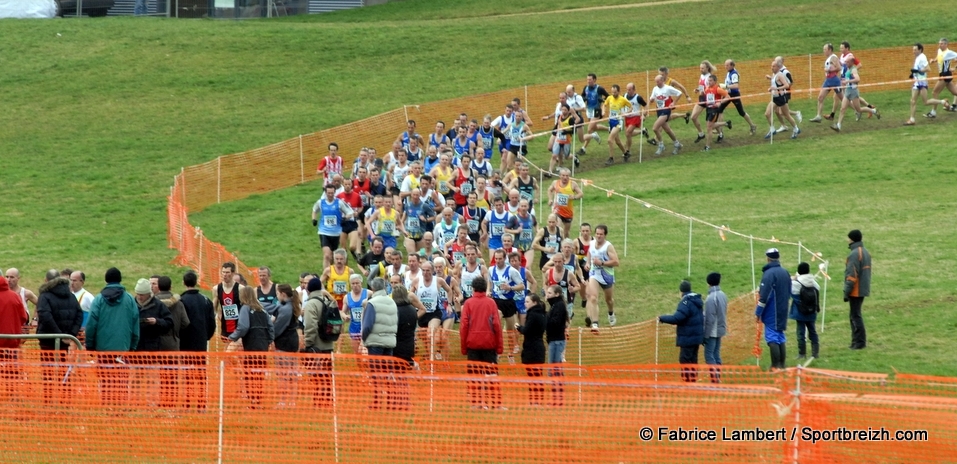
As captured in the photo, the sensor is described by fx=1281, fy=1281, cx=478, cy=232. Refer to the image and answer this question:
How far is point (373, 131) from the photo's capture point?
32.7 meters

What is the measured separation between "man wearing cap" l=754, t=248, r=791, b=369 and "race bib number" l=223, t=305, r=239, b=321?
263 inches

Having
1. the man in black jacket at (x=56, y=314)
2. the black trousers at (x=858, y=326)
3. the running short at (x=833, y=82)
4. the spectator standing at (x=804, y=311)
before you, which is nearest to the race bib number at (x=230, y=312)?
the man in black jacket at (x=56, y=314)

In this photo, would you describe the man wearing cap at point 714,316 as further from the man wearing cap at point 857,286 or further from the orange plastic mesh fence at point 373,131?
the orange plastic mesh fence at point 373,131

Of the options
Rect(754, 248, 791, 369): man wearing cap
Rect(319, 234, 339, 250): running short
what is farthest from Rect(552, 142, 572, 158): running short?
Rect(754, 248, 791, 369): man wearing cap

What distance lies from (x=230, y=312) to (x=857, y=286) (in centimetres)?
819

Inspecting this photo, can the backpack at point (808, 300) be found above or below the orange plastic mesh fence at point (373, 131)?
below

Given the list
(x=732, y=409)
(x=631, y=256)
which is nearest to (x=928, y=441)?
(x=732, y=409)

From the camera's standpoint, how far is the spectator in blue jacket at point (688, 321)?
1559 cm

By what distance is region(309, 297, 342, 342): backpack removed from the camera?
15.0 meters

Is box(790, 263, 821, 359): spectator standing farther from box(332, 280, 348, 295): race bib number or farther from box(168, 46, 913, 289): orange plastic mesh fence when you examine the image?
box(168, 46, 913, 289): orange plastic mesh fence

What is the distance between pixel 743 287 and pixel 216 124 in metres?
19.8

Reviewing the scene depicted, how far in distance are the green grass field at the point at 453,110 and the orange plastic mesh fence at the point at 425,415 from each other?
5551 mm

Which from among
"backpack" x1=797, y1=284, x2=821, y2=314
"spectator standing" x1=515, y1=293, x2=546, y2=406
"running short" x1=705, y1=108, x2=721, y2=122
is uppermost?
"running short" x1=705, y1=108, x2=721, y2=122

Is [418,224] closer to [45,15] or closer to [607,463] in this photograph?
[607,463]
